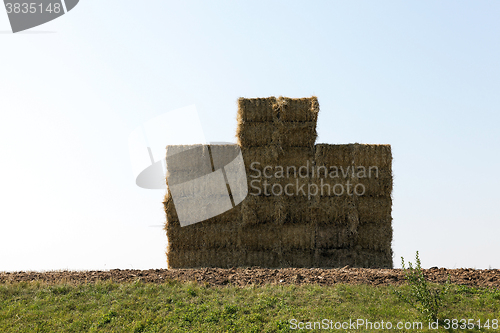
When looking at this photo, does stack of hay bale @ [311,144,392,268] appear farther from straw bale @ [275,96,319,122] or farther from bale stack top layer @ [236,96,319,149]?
straw bale @ [275,96,319,122]

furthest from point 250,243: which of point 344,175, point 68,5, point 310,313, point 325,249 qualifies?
point 68,5

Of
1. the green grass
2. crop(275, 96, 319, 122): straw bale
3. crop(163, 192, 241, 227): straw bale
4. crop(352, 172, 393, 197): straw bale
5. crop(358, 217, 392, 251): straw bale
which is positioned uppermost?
crop(275, 96, 319, 122): straw bale

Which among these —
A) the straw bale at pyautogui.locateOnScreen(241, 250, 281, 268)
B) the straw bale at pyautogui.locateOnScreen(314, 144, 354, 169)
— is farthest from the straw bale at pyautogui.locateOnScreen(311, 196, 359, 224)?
the straw bale at pyautogui.locateOnScreen(241, 250, 281, 268)

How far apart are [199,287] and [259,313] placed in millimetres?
1879

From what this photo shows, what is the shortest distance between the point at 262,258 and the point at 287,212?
1761 mm

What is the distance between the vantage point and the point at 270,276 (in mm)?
10211

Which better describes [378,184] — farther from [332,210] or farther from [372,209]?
[332,210]

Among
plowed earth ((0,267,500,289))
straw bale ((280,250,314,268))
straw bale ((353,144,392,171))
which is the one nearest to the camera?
plowed earth ((0,267,500,289))

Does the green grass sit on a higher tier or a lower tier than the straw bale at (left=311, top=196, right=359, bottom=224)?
lower

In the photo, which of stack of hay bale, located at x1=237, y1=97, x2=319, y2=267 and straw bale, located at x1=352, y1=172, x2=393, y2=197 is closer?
stack of hay bale, located at x1=237, y1=97, x2=319, y2=267

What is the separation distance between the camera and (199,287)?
945 cm

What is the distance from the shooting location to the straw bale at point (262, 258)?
1380 centimetres

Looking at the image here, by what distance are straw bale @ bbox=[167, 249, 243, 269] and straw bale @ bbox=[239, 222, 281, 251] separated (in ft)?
1.38

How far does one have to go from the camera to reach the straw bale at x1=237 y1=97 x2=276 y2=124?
14.1 meters
